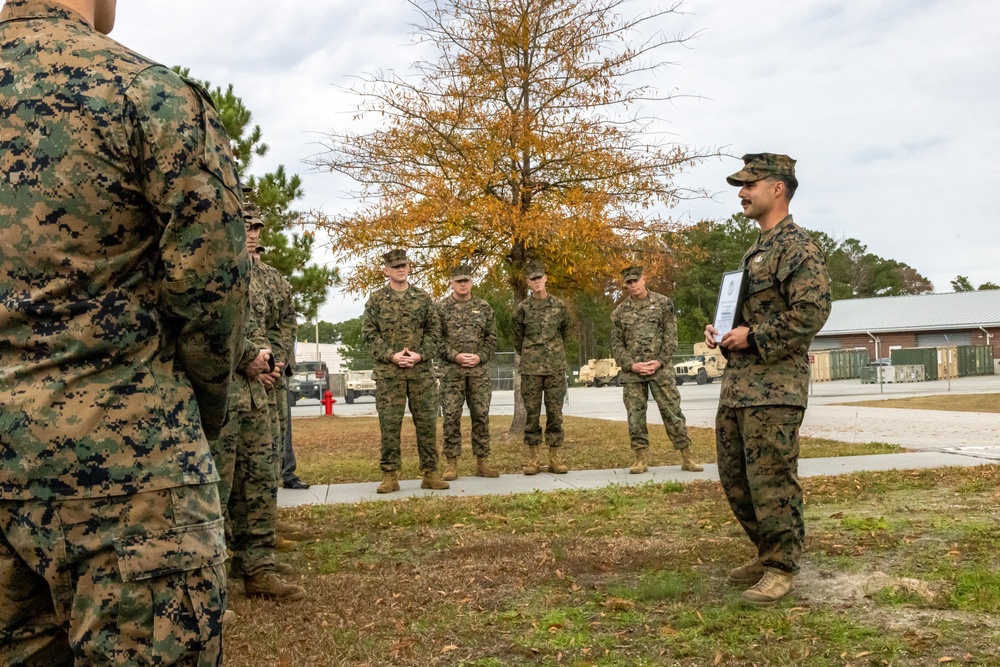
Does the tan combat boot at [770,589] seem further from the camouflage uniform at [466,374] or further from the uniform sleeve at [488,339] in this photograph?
the uniform sleeve at [488,339]

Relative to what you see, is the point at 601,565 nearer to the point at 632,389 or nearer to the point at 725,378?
the point at 725,378

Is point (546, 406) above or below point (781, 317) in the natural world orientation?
below

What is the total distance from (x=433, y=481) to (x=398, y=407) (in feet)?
2.85

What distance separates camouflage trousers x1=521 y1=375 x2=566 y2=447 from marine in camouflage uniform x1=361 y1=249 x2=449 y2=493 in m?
1.58

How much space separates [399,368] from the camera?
29.0 ft

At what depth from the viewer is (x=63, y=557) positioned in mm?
1963

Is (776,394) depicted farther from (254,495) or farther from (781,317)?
(254,495)

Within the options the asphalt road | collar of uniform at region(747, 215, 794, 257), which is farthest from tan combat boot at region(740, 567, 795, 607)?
the asphalt road

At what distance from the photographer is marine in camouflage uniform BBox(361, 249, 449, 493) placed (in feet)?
28.8

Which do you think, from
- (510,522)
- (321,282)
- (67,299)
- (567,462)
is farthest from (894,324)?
(67,299)

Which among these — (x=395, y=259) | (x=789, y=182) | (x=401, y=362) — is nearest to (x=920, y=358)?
(x=395, y=259)

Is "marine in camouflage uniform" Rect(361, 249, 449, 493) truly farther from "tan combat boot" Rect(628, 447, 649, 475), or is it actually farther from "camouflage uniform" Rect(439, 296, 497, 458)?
"tan combat boot" Rect(628, 447, 649, 475)

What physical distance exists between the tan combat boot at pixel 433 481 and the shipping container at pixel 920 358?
1392 inches

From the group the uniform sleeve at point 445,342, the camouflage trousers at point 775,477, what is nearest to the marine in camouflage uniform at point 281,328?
the uniform sleeve at point 445,342
